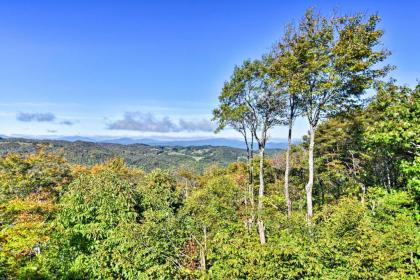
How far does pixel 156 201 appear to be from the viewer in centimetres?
1867

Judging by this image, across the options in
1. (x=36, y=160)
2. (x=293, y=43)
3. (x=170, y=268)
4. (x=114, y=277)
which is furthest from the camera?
(x=36, y=160)

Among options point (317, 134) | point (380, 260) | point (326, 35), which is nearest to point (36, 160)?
point (317, 134)

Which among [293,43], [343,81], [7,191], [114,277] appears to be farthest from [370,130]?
[7,191]

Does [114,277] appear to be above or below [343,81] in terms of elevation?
below

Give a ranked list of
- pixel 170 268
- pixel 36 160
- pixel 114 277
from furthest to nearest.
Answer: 1. pixel 36 160
2. pixel 114 277
3. pixel 170 268

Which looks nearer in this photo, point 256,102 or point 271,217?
point 271,217

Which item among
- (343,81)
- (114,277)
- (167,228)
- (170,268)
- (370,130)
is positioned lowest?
(114,277)

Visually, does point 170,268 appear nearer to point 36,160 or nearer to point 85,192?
point 85,192

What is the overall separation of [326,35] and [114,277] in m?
15.2

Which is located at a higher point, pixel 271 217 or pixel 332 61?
pixel 332 61

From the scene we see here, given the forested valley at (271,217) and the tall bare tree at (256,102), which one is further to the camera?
the tall bare tree at (256,102)

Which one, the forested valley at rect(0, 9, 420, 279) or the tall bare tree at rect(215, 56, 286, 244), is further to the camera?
the tall bare tree at rect(215, 56, 286, 244)

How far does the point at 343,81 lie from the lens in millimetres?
16953

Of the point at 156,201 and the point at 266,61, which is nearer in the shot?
the point at 156,201
